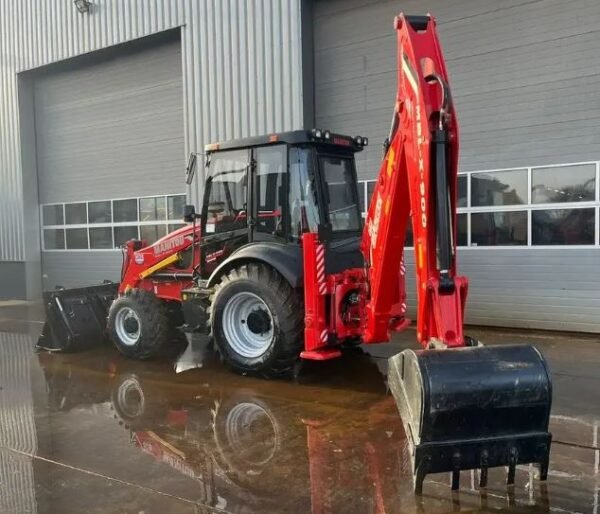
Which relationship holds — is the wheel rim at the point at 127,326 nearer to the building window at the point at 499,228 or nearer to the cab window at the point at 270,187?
the cab window at the point at 270,187

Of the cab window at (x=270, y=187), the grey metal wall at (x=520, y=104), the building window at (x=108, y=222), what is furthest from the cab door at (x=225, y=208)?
the building window at (x=108, y=222)

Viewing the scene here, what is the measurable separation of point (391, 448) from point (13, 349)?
6840mm

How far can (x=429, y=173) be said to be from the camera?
4.25m

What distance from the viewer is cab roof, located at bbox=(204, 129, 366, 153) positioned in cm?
661

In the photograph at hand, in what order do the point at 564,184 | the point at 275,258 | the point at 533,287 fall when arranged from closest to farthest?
the point at 275,258, the point at 564,184, the point at 533,287

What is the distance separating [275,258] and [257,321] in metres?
0.82

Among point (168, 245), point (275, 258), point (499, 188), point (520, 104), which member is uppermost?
point (520, 104)

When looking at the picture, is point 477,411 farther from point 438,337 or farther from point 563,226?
point 563,226

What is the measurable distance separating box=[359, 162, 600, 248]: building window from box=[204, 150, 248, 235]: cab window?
13.2 ft

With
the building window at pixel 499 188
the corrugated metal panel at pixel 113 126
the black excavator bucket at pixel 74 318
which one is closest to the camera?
the black excavator bucket at pixel 74 318

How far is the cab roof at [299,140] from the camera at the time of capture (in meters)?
6.61

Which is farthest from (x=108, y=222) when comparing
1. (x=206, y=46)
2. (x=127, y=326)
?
(x=127, y=326)

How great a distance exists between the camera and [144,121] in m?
14.1

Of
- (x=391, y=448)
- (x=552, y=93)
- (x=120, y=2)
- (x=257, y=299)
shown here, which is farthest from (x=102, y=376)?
(x=120, y=2)
